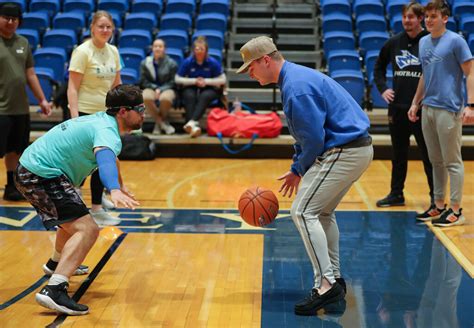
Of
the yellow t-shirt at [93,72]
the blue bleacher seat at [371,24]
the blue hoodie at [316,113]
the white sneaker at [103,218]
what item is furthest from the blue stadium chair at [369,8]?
the blue hoodie at [316,113]

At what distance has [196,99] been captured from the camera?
1110 centimetres

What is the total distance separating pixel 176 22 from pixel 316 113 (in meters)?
9.04

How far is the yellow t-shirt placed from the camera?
6781 mm

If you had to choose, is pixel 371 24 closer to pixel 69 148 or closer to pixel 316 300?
pixel 316 300

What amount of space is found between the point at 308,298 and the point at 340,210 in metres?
2.93

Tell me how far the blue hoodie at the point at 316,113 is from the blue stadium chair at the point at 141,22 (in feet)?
29.0

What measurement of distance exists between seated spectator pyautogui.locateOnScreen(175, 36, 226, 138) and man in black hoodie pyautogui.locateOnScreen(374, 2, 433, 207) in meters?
3.64

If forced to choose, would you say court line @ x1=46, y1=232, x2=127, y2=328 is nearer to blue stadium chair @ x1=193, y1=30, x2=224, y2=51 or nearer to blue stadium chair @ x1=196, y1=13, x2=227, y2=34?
blue stadium chair @ x1=193, y1=30, x2=224, y2=51

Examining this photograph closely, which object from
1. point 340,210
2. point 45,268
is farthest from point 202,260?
point 340,210

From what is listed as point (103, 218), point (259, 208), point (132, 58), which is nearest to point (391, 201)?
point (103, 218)

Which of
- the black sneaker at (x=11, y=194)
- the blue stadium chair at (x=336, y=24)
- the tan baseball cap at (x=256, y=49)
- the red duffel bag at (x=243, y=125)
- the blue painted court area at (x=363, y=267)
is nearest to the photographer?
the tan baseball cap at (x=256, y=49)

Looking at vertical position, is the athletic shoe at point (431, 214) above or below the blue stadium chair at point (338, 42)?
below

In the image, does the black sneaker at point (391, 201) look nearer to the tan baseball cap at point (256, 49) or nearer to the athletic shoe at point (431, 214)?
the athletic shoe at point (431, 214)

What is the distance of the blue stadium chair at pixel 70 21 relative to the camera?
13.0 m
